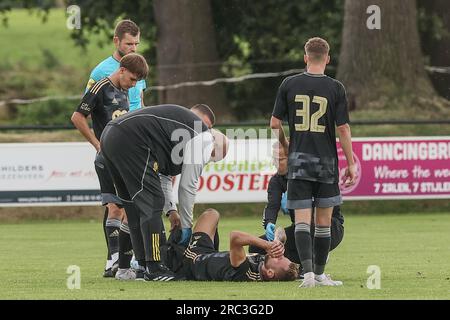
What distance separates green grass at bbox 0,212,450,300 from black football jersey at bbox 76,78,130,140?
1492mm

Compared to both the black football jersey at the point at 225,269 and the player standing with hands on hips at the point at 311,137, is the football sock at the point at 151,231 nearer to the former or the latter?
the black football jersey at the point at 225,269

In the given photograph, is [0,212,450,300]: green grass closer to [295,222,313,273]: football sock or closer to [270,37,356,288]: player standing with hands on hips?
[295,222,313,273]: football sock

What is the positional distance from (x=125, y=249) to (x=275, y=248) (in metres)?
1.52

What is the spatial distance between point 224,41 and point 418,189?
1017 cm

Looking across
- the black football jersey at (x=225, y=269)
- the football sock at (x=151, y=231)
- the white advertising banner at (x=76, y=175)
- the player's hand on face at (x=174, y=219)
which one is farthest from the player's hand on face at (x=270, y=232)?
the white advertising banner at (x=76, y=175)

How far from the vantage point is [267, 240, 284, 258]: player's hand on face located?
10.8 metres

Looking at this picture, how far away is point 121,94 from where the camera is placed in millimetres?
11859

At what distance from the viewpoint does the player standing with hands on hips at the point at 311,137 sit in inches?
415

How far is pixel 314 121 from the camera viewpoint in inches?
415

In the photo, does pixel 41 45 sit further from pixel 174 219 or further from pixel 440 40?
pixel 174 219

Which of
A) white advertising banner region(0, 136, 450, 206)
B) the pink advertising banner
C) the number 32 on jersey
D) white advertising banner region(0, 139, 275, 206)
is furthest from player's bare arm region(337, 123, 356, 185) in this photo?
the pink advertising banner

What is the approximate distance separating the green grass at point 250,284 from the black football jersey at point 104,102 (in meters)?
1.49

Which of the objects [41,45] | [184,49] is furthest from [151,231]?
[41,45]

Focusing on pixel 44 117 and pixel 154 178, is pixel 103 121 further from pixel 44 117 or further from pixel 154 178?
pixel 44 117
